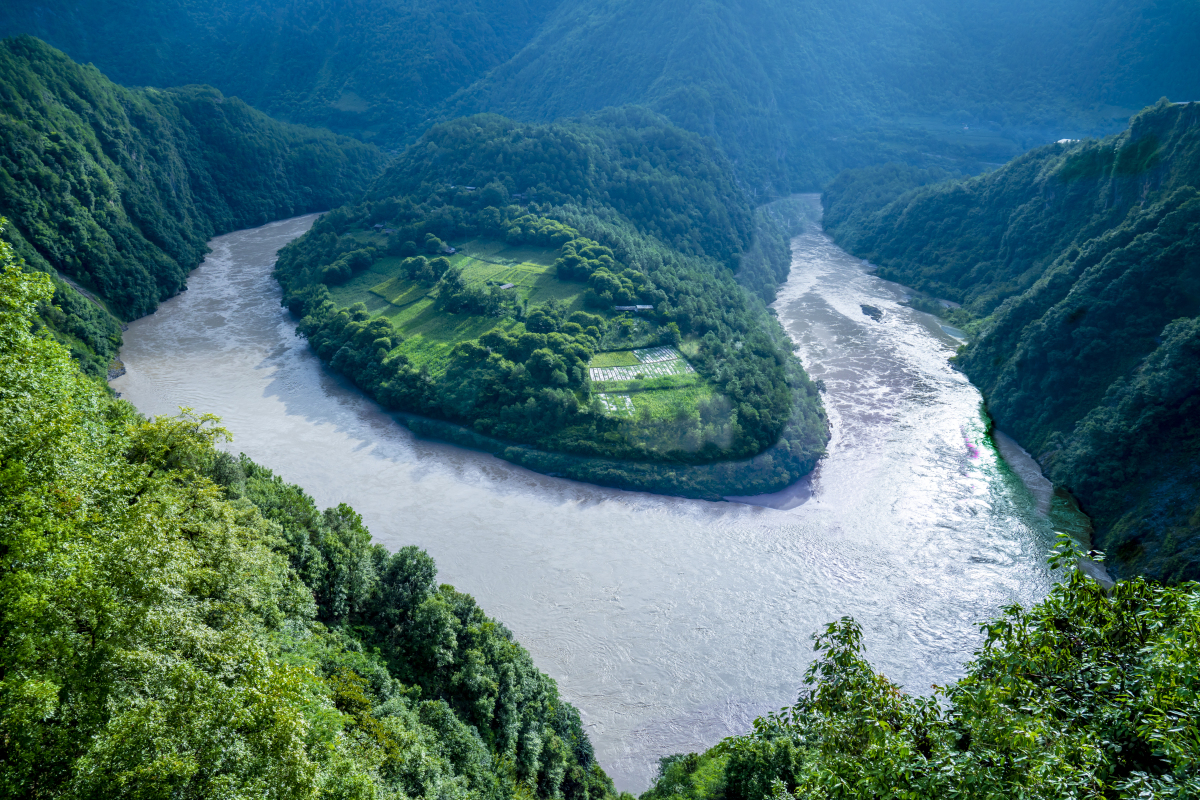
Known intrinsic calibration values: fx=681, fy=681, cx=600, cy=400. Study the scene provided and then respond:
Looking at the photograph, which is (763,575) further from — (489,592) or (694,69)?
(694,69)

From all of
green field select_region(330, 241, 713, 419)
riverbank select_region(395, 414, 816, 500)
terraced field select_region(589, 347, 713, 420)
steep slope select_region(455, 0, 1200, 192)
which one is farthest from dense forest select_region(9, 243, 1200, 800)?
steep slope select_region(455, 0, 1200, 192)

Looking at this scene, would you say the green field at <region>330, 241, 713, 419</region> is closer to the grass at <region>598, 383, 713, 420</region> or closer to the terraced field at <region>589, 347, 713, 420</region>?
the grass at <region>598, 383, 713, 420</region>

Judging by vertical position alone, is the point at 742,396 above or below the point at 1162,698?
above

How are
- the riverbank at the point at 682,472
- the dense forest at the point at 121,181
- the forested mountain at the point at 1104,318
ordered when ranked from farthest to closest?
the dense forest at the point at 121,181 < the riverbank at the point at 682,472 < the forested mountain at the point at 1104,318

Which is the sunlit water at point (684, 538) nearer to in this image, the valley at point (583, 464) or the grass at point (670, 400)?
the valley at point (583, 464)

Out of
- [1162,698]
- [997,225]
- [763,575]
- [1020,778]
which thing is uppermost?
[997,225]

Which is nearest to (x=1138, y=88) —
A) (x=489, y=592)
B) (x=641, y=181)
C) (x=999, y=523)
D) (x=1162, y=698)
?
(x=641, y=181)

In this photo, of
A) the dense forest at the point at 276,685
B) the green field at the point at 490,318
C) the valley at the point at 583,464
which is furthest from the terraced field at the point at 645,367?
the dense forest at the point at 276,685

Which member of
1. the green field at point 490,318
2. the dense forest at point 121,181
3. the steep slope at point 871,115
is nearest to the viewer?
the green field at point 490,318
